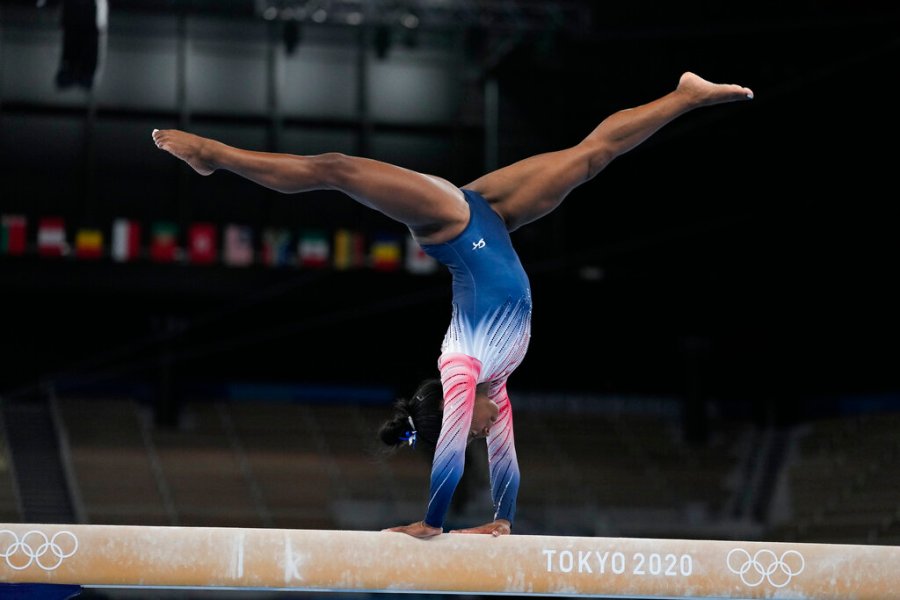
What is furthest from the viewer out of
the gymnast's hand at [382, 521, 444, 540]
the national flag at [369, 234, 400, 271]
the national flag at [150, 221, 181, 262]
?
the national flag at [369, 234, 400, 271]

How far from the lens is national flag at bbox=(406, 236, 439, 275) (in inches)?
740

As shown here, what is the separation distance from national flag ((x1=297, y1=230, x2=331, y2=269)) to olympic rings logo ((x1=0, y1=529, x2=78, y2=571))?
1414cm

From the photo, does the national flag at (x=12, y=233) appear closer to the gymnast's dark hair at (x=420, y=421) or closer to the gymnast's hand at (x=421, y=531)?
the gymnast's dark hair at (x=420, y=421)

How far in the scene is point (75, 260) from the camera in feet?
59.1

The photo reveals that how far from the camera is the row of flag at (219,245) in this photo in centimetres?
1828

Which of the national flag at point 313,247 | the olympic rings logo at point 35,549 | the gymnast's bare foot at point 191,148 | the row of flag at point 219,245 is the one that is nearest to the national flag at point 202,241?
the row of flag at point 219,245

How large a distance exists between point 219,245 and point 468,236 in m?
14.7

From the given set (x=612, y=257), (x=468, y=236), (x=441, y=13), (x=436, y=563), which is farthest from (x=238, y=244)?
(x=436, y=563)

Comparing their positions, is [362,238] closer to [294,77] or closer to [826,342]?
[294,77]

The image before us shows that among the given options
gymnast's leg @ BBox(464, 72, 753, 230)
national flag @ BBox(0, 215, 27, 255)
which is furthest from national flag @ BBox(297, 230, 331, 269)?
gymnast's leg @ BBox(464, 72, 753, 230)

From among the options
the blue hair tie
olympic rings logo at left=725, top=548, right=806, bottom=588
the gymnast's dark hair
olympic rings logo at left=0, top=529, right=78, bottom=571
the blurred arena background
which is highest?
the gymnast's dark hair

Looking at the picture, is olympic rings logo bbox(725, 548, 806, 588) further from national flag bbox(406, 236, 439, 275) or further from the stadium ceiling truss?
national flag bbox(406, 236, 439, 275)

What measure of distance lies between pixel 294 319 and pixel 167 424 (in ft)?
8.73

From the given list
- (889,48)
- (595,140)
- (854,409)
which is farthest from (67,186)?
(595,140)
